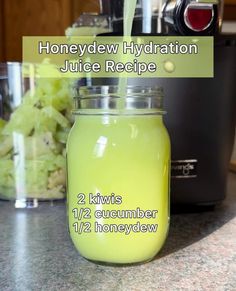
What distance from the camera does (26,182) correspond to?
693 mm

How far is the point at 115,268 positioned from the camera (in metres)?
0.48

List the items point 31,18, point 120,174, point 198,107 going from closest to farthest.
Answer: point 120,174
point 198,107
point 31,18

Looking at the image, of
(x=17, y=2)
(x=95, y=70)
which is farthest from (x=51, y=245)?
(x=17, y=2)

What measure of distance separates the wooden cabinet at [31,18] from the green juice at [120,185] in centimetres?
83

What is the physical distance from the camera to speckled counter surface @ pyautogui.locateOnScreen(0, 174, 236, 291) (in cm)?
44

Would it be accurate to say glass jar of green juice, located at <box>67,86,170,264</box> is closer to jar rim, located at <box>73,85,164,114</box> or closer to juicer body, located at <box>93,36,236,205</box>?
jar rim, located at <box>73,85,164,114</box>

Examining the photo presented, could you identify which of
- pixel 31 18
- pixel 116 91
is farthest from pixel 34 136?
pixel 31 18

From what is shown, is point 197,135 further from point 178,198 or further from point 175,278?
point 175,278

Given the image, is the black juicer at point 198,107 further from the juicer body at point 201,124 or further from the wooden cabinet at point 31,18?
the wooden cabinet at point 31,18

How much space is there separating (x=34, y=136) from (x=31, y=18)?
674 mm

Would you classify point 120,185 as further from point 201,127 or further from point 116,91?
point 201,127

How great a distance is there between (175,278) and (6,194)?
1.17 ft

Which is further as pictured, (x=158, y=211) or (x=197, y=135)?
(x=197, y=135)

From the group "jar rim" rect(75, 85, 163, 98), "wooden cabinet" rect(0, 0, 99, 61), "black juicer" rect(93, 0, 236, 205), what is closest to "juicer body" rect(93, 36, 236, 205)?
"black juicer" rect(93, 0, 236, 205)
